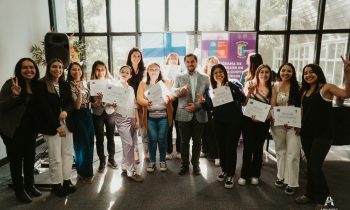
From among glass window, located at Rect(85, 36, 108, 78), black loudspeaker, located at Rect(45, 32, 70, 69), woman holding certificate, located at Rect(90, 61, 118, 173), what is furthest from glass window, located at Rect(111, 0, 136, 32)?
woman holding certificate, located at Rect(90, 61, 118, 173)

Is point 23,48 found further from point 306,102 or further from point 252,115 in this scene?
point 306,102

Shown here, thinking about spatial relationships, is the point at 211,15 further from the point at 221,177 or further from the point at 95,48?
the point at 221,177

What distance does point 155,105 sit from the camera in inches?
139

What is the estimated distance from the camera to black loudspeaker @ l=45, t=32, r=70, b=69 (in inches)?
152

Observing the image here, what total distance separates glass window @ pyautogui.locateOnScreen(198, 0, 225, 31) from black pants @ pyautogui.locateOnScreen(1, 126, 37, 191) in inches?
157

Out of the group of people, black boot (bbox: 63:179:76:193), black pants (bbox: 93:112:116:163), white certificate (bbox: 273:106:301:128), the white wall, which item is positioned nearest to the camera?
the group of people

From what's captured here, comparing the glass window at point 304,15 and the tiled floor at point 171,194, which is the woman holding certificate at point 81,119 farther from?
the glass window at point 304,15

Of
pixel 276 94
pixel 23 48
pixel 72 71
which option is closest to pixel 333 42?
pixel 276 94

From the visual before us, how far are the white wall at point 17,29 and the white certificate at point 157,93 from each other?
2.46m

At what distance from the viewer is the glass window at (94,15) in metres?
5.78

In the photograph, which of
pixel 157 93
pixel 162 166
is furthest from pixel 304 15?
pixel 162 166

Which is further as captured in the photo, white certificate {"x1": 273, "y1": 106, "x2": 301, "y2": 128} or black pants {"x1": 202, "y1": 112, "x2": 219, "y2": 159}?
black pants {"x1": 202, "y1": 112, "x2": 219, "y2": 159}

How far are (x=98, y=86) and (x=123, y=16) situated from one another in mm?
2966

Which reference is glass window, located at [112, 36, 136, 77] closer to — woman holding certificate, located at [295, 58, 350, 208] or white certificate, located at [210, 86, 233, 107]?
white certificate, located at [210, 86, 233, 107]
